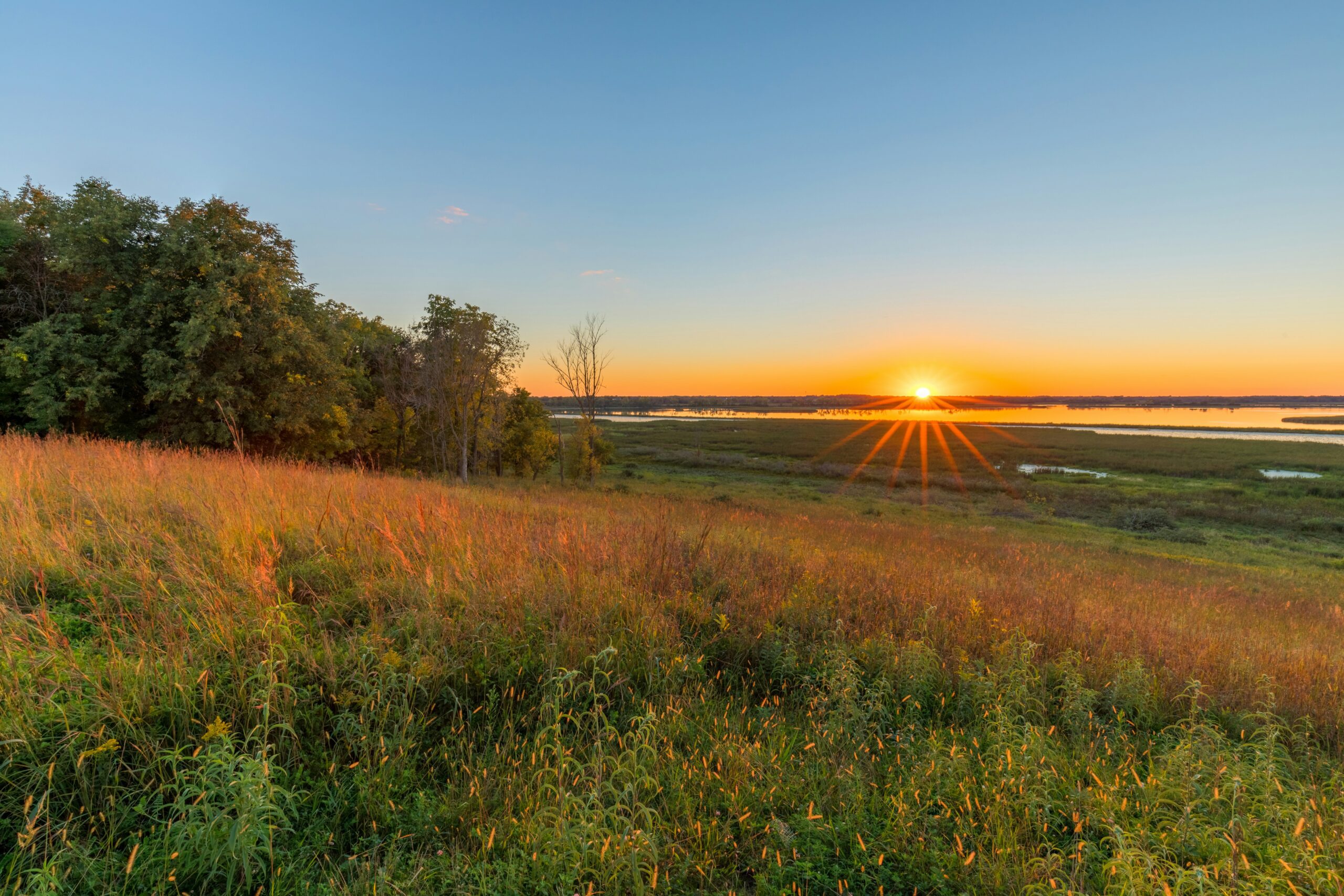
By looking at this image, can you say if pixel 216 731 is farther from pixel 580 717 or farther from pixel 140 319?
pixel 140 319

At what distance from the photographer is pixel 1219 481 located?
1630 inches

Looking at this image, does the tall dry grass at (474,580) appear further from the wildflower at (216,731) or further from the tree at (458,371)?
the tree at (458,371)

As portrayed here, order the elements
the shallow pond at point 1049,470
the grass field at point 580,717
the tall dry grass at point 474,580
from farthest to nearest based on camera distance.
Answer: the shallow pond at point 1049,470, the tall dry grass at point 474,580, the grass field at point 580,717

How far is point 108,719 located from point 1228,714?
26.6ft

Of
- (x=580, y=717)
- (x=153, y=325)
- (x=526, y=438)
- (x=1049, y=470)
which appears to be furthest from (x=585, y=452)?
(x=1049, y=470)

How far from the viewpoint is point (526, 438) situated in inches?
1866

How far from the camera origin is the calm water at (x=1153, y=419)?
89375 millimetres

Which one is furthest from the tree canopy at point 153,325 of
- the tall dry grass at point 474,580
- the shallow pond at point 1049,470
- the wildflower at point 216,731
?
the shallow pond at point 1049,470

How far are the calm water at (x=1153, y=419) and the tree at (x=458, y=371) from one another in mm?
101687

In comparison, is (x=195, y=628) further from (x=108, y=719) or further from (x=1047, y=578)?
(x=1047, y=578)

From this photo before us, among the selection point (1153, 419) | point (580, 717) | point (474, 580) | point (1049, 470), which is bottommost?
point (1049, 470)

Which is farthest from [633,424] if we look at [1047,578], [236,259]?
[1047,578]

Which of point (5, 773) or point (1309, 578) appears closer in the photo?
point (5, 773)

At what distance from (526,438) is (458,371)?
1215 cm
